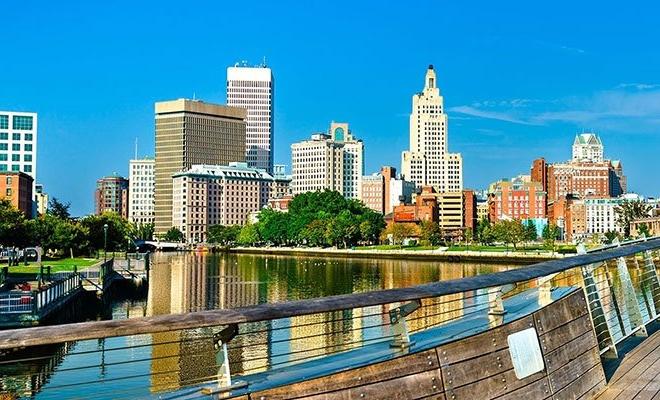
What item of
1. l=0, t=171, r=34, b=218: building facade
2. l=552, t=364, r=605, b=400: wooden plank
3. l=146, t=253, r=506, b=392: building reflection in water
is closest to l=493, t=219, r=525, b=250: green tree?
l=146, t=253, r=506, b=392: building reflection in water

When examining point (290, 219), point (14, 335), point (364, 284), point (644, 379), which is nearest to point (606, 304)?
point (644, 379)

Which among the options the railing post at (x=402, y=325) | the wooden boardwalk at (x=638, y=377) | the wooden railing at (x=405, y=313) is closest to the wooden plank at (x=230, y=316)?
the wooden railing at (x=405, y=313)

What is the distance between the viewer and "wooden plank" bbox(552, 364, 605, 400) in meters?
6.50

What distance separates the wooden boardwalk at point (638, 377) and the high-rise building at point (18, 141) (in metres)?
127

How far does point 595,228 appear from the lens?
182000mm

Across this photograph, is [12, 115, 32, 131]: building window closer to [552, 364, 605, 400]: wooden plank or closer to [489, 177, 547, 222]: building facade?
[489, 177, 547, 222]: building facade

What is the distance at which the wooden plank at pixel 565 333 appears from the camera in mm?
6469

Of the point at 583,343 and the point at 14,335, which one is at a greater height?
the point at 14,335

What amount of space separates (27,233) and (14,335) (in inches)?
2854

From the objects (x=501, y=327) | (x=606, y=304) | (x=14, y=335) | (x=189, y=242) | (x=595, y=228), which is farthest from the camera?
(x=189, y=242)

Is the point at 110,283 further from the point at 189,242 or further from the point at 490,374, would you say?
the point at 189,242

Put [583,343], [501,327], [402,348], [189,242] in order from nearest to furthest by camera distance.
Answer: [402,348] → [501,327] → [583,343] → [189,242]

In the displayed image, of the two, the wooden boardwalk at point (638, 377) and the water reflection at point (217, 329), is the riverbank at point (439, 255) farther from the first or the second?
the wooden boardwalk at point (638, 377)

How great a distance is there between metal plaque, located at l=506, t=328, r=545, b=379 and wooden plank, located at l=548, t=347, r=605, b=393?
249 millimetres
